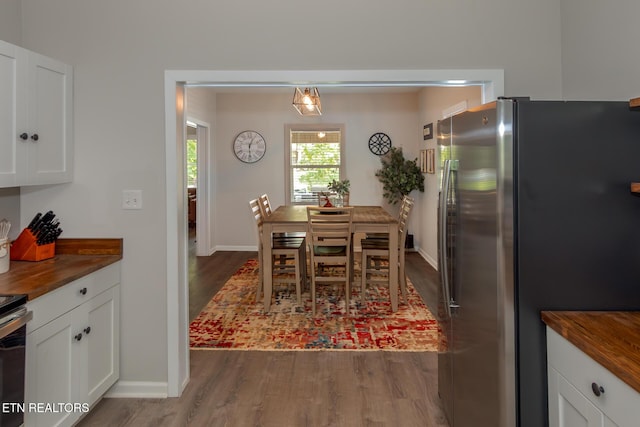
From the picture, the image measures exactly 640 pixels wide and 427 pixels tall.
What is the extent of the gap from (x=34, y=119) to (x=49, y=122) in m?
0.13

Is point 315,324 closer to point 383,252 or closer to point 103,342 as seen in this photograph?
point 383,252

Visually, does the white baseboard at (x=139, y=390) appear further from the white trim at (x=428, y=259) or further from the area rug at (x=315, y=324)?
the white trim at (x=428, y=259)

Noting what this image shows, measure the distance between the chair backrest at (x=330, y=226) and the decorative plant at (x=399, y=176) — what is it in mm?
2711

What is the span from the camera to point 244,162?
684 cm

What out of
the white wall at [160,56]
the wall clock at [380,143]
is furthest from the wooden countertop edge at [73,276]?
the wall clock at [380,143]

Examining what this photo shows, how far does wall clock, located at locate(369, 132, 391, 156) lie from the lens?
6754mm

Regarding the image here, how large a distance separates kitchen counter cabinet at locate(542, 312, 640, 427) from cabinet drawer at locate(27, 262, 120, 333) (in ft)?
6.63

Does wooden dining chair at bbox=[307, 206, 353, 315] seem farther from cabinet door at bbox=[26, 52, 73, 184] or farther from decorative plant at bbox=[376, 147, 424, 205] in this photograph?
decorative plant at bbox=[376, 147, 424, 205]

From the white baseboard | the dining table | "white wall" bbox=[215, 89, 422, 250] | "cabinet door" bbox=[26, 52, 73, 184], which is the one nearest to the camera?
"cabinet door" bbox=[26, 52, 73, 184]

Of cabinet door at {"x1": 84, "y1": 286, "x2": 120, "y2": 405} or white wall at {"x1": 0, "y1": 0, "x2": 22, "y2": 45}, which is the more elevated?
white wall at {"x1": 0, "y1": 0, "x2": 22, "y2": 45}

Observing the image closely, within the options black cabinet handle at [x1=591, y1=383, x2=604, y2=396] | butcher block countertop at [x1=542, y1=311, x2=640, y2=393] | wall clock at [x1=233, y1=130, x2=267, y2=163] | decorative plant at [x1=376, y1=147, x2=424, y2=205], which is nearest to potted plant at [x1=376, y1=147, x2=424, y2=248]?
decorative plant at [x1=376, y1=147, x2=424, y2=205]

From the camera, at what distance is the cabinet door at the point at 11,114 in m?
1.95

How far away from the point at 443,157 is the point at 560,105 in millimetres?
644

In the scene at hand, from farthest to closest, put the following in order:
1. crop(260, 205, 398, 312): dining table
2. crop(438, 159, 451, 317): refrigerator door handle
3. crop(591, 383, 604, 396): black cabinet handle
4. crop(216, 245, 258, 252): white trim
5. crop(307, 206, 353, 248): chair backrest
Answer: crop(216, 245, 258, 252): white trim → crop(260, 205, 398, 312): dining table → crop(307, 206, 353, 248): chair backrest → crop(438, 159, 451, 317): refrigerator door handle → crop(591, 383, 604, 396): black cabinet handle
